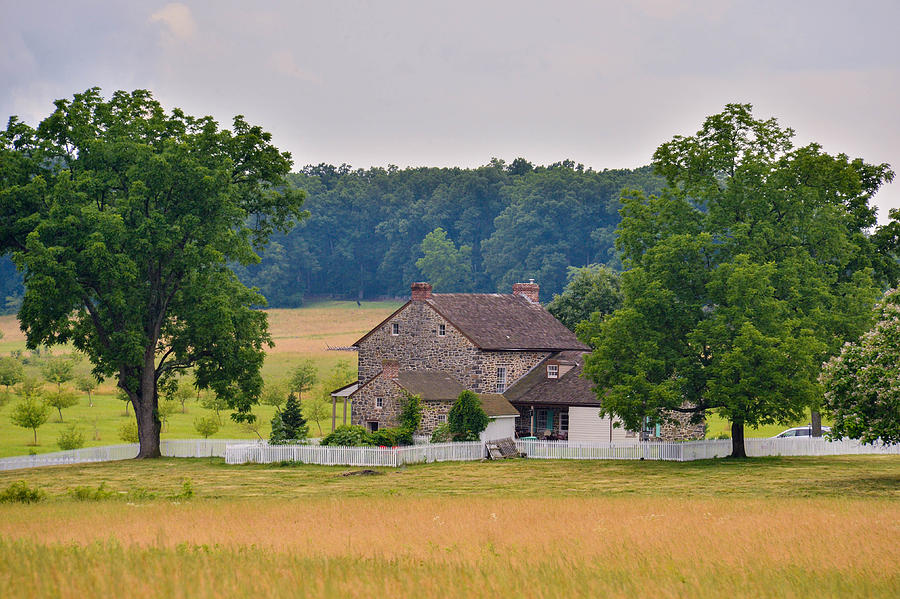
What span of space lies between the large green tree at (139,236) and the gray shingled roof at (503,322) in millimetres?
12055

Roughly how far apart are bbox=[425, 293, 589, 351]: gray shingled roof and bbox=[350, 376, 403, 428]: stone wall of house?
6505 mm

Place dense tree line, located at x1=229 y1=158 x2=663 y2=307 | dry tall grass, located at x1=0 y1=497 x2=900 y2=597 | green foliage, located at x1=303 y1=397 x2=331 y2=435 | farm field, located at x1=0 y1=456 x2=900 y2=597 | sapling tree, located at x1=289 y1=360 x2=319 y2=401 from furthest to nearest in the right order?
1. dense tree line, located at x1=229 y1=158 x2=663 y2=307
2. sapling tree, located at x1=289 y1=360 x2=319 y2=401
3. green foliage, located at x1=303 y1=397 x2=331 y2=435
4. farm field, located at x1=0 y1=456 x2=900 y2=597
5. dry tall grass, located at x1=0 y1=497 x2=900 y2=597

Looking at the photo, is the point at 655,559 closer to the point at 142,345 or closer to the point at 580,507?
the point at 580,507

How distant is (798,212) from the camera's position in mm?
53406

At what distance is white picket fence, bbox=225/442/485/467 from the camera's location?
49.8 m

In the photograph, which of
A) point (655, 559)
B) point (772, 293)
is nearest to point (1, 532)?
point (655, 559)

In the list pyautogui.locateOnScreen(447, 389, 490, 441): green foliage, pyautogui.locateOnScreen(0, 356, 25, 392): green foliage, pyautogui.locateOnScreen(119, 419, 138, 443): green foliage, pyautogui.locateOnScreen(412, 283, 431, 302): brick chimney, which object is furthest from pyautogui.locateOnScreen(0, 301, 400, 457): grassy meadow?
pyautogui.locateOnScreen(447, 389, 490, 441): green foliage

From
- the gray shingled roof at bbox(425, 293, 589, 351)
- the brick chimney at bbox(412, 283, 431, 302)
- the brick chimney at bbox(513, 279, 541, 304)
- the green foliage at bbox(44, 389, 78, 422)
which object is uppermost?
the brick chimney at bbox(513, 279, 541, 304)

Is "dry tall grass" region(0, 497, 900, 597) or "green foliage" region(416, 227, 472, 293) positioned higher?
"green foliage" region(416, 227, 472, 293)

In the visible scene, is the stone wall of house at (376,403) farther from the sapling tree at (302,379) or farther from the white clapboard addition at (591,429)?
the sapling tree at (302,379)

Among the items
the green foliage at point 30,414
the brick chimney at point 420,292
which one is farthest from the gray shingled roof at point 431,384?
the green foliage at point 30,414

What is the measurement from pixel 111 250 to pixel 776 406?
103 ft

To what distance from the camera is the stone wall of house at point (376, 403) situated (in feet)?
183

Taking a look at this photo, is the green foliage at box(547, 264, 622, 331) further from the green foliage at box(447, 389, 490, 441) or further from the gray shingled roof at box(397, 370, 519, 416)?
the green foliage at box(447, 389, 490, 441)
